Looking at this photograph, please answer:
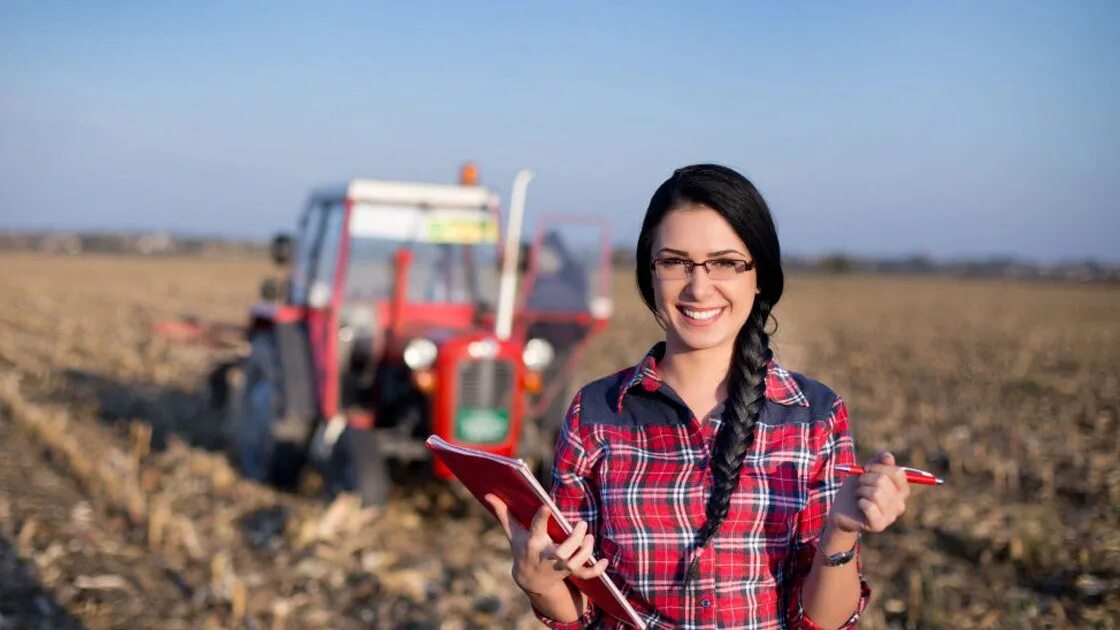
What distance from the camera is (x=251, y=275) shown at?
50.2 meters

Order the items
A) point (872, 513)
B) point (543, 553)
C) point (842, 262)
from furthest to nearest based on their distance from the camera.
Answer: point (842, 262), point (543, 553), point (872, 513)

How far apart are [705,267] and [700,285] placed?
0.04m

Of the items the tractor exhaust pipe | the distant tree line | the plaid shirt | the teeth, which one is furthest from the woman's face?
the distant tree line

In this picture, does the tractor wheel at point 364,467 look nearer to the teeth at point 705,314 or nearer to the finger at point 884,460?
the teeth at point 705,314

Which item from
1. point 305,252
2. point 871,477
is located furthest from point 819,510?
point 305,252

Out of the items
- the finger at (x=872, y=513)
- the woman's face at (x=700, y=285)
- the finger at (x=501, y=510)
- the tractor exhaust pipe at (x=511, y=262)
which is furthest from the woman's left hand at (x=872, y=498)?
the tractor exhaust pipe at (x=511, y=262)

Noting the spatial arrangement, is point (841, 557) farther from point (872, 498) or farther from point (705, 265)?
point (705, 265)

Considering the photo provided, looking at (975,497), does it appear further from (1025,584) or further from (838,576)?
(838,576)

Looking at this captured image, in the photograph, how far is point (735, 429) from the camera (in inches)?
79.6

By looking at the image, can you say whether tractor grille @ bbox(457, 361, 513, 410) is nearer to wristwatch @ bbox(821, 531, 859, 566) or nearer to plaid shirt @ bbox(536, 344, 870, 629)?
plaid shirt @ bbox(536, 344, 870, 629)

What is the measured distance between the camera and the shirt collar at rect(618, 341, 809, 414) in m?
2.11

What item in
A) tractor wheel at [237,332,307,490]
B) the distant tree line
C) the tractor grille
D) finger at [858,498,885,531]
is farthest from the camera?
the distant tree line

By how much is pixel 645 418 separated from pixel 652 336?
68.7ft

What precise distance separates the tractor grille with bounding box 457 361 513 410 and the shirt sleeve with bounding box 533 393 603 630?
473 cm
